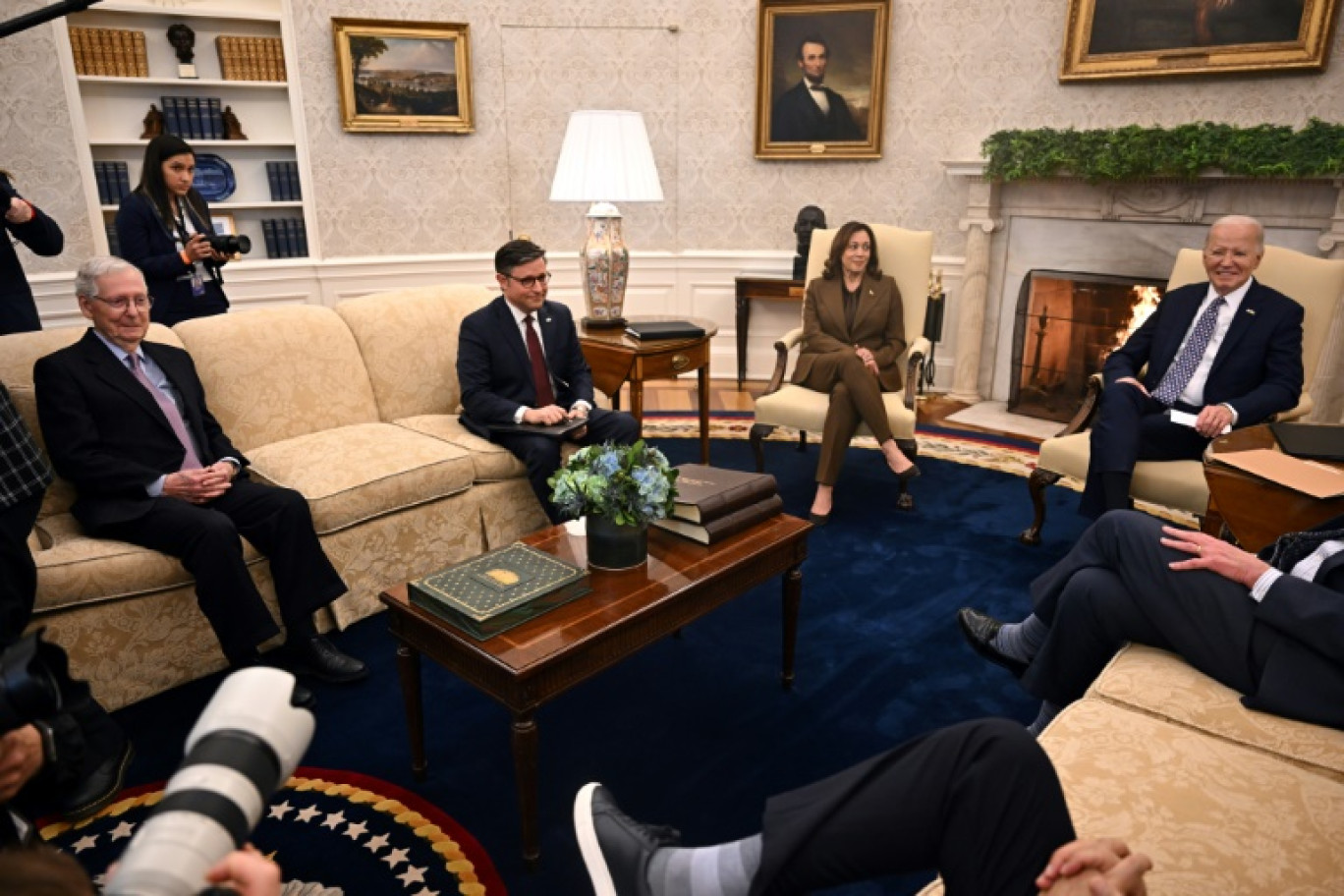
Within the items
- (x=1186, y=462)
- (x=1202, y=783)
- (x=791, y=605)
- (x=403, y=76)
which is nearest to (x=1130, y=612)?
(x=1202, y=783)

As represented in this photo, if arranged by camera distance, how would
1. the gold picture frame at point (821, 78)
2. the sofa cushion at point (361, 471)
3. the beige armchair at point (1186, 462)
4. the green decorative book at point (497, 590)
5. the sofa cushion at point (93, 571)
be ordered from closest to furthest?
the green decorative book at point (497, 590) → the sofa cushion at point (93, 571) → the sofa cushion at point (361, 471) → the beige armchair at point (1186, 462) → the gold picture frame at point (821, 78)

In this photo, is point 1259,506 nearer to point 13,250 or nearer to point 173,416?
point 173,416

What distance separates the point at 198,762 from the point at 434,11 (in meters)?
5.44

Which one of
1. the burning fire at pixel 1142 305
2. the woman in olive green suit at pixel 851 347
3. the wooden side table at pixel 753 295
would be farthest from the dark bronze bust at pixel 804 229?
the burning fire at pixel 1142 305

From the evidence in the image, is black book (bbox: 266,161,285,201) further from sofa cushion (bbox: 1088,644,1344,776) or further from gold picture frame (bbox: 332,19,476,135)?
sofa cushion (bbox: 1088,644,1344,776)

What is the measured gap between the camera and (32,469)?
2.21 metres

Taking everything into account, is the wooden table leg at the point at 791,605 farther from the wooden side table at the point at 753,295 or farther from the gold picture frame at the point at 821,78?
the gold picture frame at the point at 821,78

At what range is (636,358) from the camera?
368cm

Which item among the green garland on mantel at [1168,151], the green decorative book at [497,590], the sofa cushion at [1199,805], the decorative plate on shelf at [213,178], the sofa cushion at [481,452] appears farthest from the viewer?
the decorative plate on shelf at [213,178]

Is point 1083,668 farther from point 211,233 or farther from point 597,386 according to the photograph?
point 211,233

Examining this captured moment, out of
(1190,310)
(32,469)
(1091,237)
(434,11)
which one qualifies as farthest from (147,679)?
(1091,237)

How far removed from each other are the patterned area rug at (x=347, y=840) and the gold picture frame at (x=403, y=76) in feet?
14.0

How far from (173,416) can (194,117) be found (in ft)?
10.1

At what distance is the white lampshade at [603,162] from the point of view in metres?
3.85
